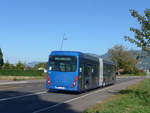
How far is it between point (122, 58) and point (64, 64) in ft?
331

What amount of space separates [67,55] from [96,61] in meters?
→ 6.55

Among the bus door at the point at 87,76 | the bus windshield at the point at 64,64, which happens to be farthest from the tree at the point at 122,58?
the bus windshield at the point at 64,64

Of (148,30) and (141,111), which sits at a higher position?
(148,30)

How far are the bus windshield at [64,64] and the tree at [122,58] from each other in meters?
98.6

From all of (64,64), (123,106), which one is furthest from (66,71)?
(123,106)

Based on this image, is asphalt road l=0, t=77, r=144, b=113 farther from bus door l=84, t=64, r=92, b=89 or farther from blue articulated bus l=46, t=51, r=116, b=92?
bus door l=84, t=64, r=92, b=89

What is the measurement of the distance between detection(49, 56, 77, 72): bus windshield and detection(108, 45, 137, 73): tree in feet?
323

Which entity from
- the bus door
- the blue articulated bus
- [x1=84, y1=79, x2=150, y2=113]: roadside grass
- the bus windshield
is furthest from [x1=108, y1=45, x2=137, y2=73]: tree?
[x1=84, y1=79, x2=150, y2=113]: roadside grass

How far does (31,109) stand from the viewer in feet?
41.6

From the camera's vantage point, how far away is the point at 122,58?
395 feet

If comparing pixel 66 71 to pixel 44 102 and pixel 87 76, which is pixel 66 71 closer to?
pixel 87 76

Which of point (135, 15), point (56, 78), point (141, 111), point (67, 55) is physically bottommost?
point (141, 111)

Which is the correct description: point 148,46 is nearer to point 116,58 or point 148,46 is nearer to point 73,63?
point 73,63

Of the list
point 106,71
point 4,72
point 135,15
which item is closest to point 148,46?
point 135,15
